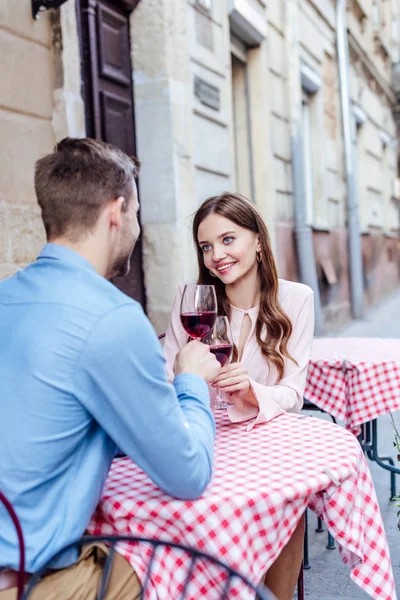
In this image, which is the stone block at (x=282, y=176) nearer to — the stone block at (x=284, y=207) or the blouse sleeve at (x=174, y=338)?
the stone block at (x=284, y=207)

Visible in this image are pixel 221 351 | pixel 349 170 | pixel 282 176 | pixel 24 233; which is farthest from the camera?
pixel 349 170

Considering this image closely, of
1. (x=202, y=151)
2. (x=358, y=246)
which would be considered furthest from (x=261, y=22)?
(x=358, y=246)

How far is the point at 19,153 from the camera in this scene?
385cm

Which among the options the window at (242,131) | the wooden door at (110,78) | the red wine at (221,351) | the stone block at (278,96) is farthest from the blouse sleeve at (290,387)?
the stone block at (278,96)

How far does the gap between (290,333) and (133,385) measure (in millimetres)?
1324

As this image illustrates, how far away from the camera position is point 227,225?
2797 mm

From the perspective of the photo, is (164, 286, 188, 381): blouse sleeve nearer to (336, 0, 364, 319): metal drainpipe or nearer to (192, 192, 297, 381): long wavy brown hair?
(192, 192, 297, 381): long wavy brown hair

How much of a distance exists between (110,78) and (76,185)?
388 cm

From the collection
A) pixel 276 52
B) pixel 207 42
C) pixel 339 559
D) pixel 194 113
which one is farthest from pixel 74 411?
pixel 276 52

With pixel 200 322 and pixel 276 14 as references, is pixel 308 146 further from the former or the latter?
pixel 200 322

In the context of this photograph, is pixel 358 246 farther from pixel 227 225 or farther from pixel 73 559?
pixel 73 559

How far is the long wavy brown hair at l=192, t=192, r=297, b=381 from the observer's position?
2650 millimetres

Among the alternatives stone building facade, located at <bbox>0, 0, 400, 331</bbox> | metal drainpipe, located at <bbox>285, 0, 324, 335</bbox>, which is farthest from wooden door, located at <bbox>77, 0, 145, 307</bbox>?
metal drainpipe, located at <bbox>285, 0, 324, 335</bbox>

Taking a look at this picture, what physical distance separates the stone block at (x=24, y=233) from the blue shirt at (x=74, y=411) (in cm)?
232
